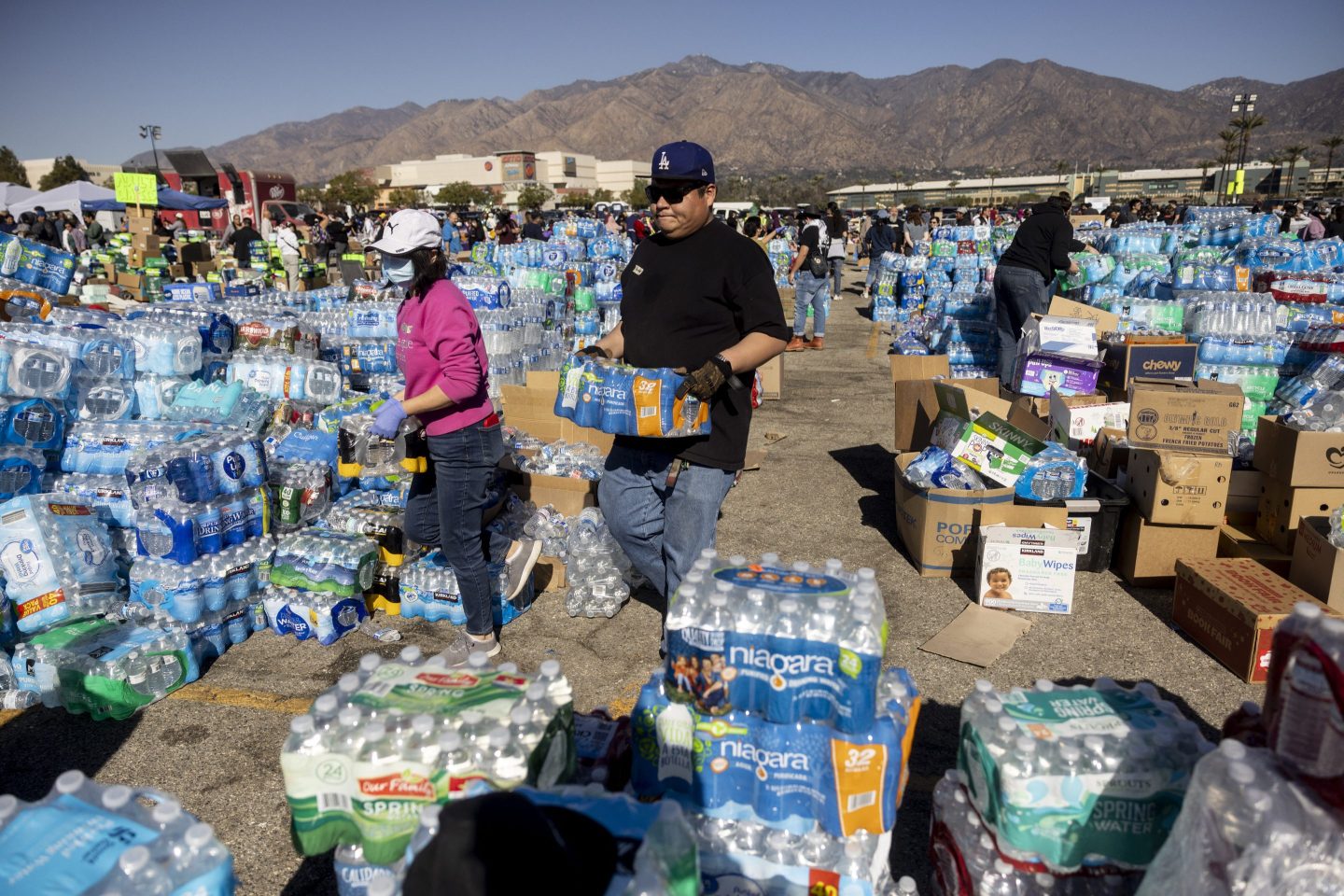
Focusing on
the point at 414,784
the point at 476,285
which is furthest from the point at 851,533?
the point at 476,285

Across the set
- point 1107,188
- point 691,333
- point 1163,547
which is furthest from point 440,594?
point 1107,188

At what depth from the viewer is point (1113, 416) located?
644 centimetres

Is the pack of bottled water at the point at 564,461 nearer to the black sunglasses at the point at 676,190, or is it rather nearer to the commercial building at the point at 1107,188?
A: the black sunglasses at the point at 676,190

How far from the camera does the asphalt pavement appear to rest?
3.34m

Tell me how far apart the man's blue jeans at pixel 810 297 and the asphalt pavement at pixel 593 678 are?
7.39 meters

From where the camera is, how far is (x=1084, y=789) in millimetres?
2281

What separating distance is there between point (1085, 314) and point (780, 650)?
732 centimetres

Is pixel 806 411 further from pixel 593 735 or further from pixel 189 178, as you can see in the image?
pixel 189 178

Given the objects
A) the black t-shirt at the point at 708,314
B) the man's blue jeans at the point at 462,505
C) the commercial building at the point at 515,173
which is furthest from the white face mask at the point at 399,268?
the commercial building at the point at 515,173

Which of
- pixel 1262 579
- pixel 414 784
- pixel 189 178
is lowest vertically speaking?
pixel 1262 579

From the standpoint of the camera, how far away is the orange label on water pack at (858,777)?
2.39 m

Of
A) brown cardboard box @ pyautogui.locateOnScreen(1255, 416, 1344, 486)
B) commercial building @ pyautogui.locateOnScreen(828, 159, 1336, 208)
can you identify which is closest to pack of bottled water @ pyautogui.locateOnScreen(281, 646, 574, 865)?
brown cardboard box @ pyautogui.locateOnScreen(1255, 416, 1344, 486)

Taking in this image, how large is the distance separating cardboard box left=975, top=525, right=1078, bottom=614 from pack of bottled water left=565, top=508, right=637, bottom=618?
2.17 m

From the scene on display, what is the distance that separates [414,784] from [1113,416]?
6.00 meters
